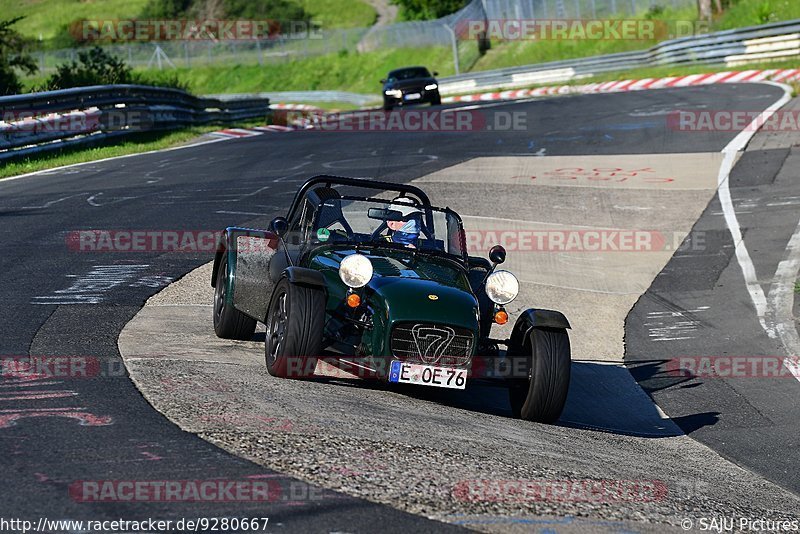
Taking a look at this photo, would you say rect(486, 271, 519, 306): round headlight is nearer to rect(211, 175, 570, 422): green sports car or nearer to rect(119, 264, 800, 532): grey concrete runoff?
rect(211, 175, 570, 422): green sports car

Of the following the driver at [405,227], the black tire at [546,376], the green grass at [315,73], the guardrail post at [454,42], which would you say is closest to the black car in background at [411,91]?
the guardrail post at [454,42]

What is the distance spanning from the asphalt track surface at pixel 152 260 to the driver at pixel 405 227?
234cm

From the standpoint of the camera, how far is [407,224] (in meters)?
9.60

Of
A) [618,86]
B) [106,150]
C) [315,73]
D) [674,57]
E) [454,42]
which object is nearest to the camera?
[106,150]

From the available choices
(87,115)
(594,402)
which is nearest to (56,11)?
(87,115)

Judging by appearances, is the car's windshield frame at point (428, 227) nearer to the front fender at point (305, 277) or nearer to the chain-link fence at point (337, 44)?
the front fender at point (305, 277)

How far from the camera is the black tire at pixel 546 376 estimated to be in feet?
26.9

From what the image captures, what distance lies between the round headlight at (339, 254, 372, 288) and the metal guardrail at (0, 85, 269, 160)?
47.4ft

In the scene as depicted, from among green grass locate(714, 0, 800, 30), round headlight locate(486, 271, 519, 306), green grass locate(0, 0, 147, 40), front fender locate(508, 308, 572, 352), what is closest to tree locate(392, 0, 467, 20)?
green grass locate(0, 0, 147, 40)

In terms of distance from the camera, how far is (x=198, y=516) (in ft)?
16.0

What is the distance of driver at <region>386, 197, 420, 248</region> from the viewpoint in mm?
9484

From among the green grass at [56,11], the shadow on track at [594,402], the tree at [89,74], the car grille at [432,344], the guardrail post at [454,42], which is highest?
the green grass at [56,11]

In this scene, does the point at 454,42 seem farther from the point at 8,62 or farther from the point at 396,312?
the point at 396,312

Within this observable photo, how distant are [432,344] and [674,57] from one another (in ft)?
120
